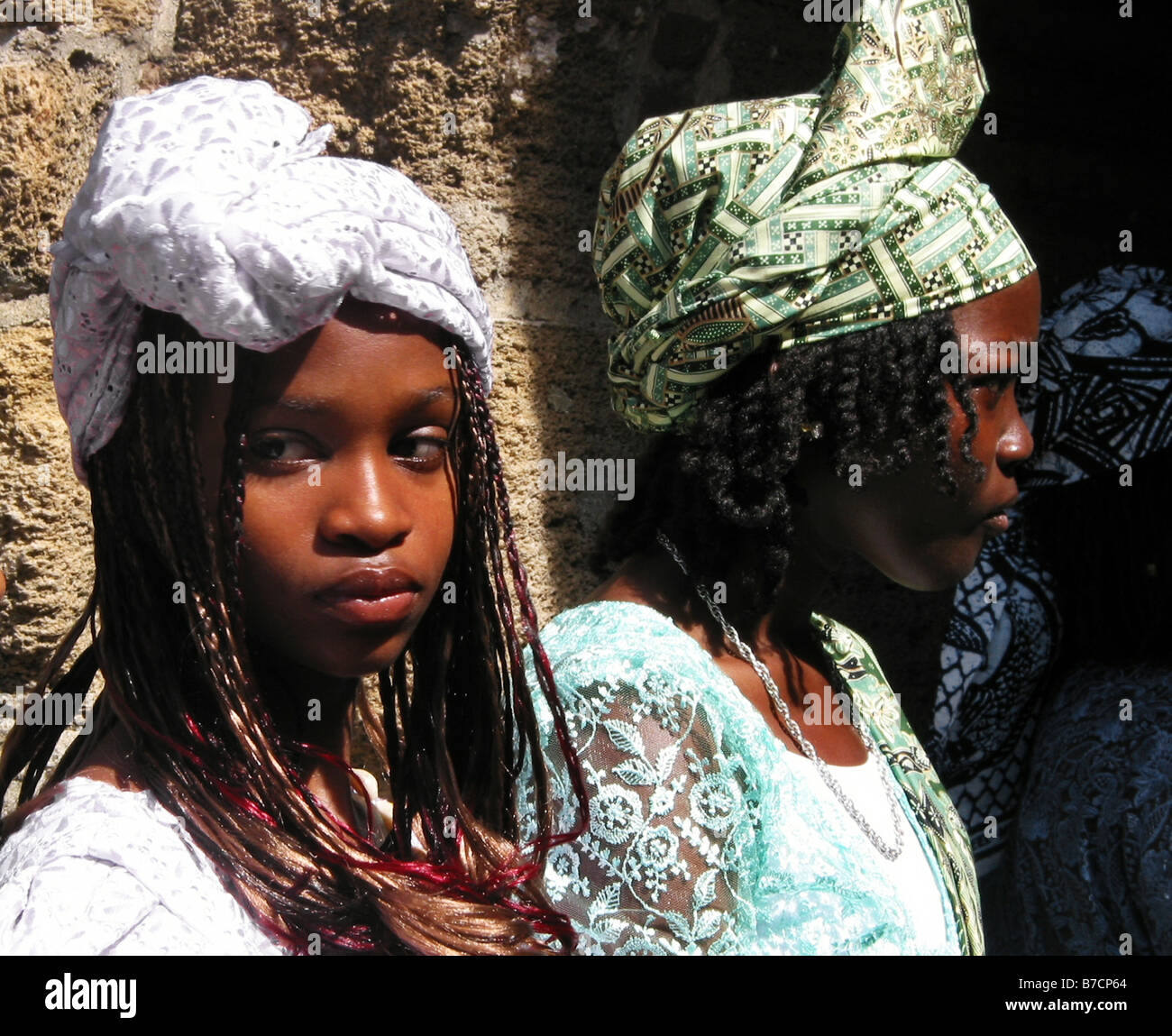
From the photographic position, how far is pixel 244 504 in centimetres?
109

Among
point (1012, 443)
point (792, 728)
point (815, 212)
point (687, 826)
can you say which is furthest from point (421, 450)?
point (1012, 443)

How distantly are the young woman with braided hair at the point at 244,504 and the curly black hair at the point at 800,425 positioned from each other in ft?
1.76

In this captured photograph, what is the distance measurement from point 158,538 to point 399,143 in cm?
87

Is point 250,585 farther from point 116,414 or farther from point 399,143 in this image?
point 399,143

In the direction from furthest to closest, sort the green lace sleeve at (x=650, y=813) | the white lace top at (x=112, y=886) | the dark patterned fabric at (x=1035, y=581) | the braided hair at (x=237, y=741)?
the dark patterned fabric at (x=1035, y=581) → the green lace sleeve at (x=650, y=813) → the braided hair at (x=237, y=741) → the white lace top at (x=112, y=886)

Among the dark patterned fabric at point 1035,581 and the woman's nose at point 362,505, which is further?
the dark patterned fabric at point 1035,581

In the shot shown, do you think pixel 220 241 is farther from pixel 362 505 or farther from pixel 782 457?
pixel 782 457

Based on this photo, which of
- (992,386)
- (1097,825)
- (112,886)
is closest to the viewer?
(112,886)

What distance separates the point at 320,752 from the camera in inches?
45.3

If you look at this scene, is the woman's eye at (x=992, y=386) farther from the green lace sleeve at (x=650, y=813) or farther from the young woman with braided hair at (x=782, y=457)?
the green lace sleeve at (x=650, y=813)

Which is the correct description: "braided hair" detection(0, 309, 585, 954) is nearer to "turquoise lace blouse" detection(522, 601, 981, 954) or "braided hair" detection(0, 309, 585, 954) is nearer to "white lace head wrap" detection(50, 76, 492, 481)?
"white lace head wrap" detection(50, 76, 492, 481)

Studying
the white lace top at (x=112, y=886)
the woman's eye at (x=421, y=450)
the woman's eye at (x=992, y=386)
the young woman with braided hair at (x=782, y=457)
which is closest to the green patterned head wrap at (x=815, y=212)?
the young woman with braided hair at (x=782, y=457)

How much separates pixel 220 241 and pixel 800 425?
0.80 m

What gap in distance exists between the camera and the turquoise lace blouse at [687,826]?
1.42 m
